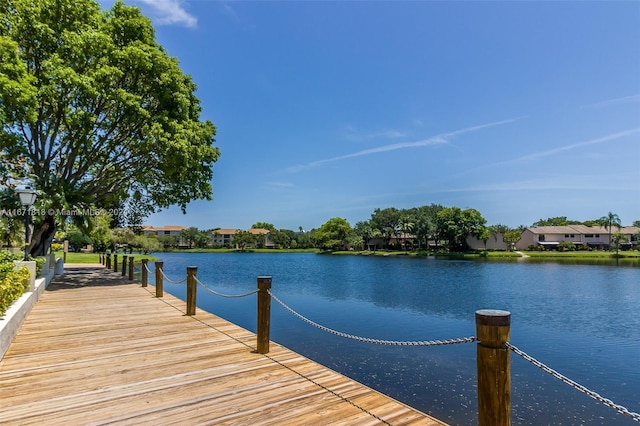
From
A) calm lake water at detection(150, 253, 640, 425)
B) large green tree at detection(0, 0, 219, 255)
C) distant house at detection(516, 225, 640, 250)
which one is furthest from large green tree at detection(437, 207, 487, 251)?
large green tree at detection(0, 0, 219, 255)

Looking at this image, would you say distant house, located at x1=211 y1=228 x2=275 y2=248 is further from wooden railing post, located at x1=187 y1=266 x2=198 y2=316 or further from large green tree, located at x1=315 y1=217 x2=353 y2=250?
wooden railing post, located at x1=187 y1=266 x2=198 y2=316

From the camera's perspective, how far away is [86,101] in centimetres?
1491

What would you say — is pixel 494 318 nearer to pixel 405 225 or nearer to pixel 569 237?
pixel 405 225

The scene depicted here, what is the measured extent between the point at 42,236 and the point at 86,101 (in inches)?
238

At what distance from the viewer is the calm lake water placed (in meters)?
7.41

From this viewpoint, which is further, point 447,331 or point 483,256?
point 483,256

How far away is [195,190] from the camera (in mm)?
19297

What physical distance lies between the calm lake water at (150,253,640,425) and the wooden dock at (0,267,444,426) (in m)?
2.94

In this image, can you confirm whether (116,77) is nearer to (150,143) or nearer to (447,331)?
(150,143)

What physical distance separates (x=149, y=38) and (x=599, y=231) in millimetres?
95342

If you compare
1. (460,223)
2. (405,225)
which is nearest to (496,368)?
(460,223)

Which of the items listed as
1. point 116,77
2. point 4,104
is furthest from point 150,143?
point 4,104

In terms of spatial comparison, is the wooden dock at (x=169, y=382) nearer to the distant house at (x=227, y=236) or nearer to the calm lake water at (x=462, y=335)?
the calm lake water at (x=462, y=335)

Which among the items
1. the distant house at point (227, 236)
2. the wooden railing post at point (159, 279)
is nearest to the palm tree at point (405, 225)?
the distant house at point (227, 236)
